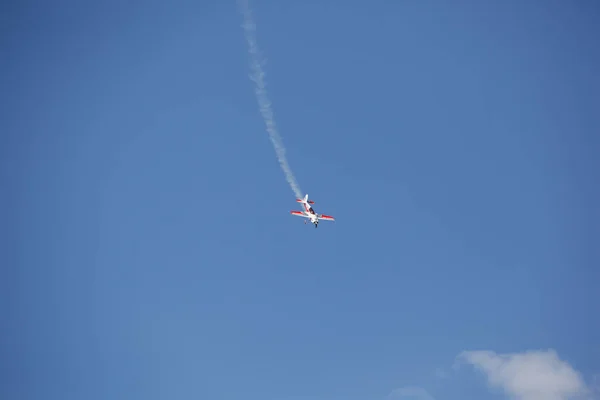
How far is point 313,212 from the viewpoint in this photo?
55281 millimetres
